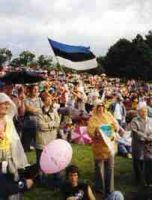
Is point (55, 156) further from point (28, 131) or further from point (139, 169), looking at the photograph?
point (28, 131)

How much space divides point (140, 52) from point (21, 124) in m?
94.1

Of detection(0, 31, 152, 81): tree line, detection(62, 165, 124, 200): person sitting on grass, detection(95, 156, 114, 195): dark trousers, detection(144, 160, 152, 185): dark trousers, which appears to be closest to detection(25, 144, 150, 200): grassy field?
detection(144, 160, 152, 185): dark trousers

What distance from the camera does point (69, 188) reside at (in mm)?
9086

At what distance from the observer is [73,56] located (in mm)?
18281

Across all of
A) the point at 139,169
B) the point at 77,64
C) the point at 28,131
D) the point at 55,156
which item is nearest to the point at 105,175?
the point at 139,169

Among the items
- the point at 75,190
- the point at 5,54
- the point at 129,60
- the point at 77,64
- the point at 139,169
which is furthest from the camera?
the point at 129,60

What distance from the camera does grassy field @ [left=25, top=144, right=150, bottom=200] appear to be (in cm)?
1133

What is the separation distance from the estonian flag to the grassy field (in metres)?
2.38

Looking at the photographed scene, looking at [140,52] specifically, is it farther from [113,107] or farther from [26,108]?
[26,108]

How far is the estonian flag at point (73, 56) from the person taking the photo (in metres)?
17.2

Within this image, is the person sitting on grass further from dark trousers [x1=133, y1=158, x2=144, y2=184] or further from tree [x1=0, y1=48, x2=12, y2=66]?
tree [x1=0, y1=48, x2=12, y2=66]

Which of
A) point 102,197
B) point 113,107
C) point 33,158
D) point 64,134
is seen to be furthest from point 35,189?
point 113,107

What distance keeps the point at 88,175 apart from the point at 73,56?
598 centimetres

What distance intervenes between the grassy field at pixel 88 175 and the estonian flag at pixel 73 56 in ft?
7.80
